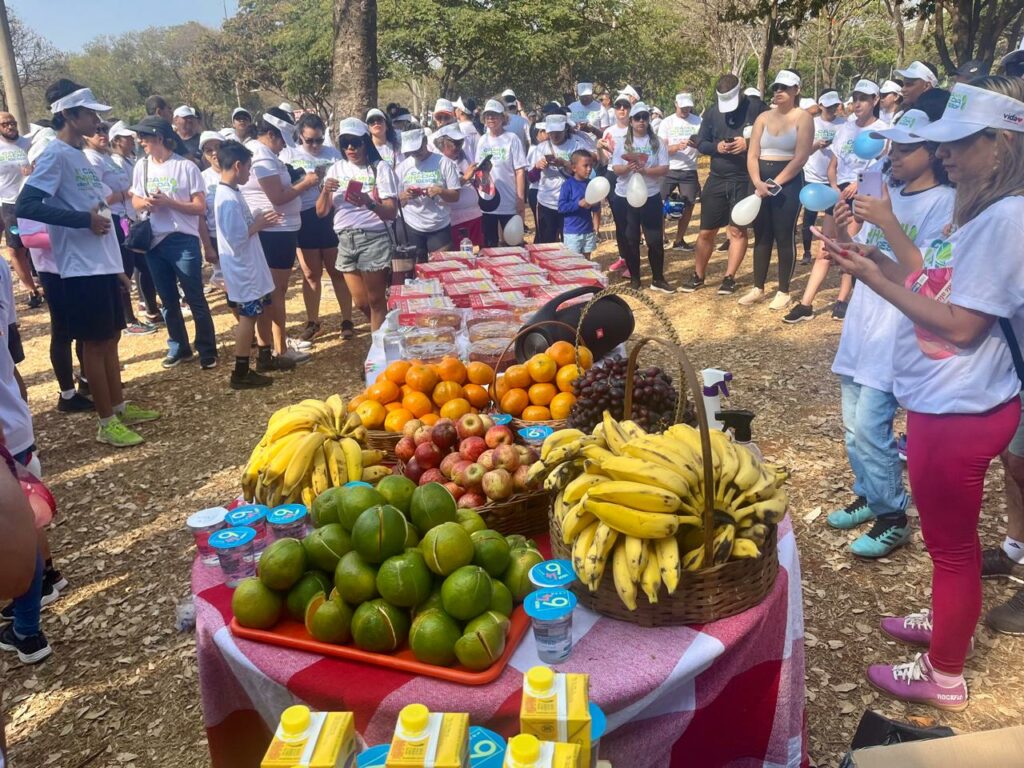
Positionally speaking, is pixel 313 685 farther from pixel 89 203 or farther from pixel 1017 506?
pixel 89 203

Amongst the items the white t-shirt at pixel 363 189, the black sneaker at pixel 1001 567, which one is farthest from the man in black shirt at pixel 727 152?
the black sneaker at pixel 1001 567

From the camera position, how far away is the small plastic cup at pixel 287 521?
202 centimetres

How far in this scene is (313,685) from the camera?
161cm

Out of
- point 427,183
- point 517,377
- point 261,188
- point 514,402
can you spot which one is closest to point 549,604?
point 514,402

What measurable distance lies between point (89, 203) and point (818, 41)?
1282 inches

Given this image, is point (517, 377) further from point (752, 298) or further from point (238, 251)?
point (752, 298)

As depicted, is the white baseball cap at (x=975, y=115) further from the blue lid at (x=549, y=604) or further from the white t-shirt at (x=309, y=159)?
the white t-shirt at (x=309, y=159)

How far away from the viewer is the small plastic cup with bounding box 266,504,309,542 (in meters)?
2.02

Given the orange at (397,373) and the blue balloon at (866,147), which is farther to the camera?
the blue balloon at (866,147)

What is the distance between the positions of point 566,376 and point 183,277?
17.4ft

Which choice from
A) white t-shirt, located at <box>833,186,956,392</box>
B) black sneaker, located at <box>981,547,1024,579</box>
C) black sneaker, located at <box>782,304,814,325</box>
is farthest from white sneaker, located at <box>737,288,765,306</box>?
black sneaker, located at <box>981,547,1024,579</box>

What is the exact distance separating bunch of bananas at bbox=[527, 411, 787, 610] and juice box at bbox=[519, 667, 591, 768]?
1.24 feet

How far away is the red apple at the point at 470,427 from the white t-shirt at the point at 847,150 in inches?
285

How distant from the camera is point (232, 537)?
75.9 inches
